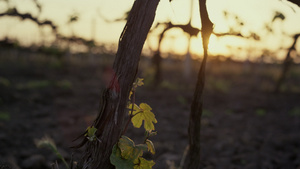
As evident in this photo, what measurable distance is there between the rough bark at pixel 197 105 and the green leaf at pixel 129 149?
1.57 feet

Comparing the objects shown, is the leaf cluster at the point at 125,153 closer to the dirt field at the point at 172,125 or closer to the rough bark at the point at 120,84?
the rough bark at the point at 120,84

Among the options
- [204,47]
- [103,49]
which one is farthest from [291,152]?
[103,49]

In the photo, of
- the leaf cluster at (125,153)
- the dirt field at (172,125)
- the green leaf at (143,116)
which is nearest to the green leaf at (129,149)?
the leaf cluster at (125,153)

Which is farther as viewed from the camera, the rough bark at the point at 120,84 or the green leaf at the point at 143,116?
the green leaf at the point at 143,116

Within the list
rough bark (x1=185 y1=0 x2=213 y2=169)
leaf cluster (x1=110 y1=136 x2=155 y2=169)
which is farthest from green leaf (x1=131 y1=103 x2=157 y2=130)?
rough bark (x1=185 y1=0 x2=213 y2=169)

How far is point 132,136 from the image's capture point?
5.82 metres

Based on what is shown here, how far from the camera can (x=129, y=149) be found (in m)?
1.74

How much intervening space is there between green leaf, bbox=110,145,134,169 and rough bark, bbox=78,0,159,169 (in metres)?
0.04

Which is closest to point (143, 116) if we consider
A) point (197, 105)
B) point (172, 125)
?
point (197, 105)

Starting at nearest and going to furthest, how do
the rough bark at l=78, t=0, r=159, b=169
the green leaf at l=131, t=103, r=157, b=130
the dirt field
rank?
the rough bark at l=78, t=0, r=159, b=169, the green leaf at l=131, t=103, r=157, b=130, the dirt field

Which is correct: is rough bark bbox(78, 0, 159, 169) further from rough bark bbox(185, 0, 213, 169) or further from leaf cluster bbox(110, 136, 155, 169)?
rough bark bbox(185, 0, 213, 169)

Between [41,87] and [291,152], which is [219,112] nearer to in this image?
[291,152]

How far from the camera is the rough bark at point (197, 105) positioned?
196 cm

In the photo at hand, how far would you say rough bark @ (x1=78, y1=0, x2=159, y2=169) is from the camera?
1674mm
